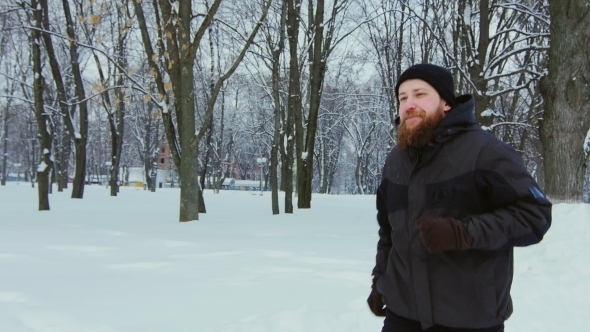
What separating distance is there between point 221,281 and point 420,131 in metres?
3.39

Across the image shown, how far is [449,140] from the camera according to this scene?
198 cm

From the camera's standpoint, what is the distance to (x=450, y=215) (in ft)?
6.21

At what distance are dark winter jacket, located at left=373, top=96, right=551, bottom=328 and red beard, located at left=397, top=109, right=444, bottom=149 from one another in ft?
0.11

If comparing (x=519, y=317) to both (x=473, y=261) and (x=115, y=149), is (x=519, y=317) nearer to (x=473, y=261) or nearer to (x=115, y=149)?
(x=473, y=261)

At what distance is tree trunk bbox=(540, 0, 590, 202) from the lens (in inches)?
313

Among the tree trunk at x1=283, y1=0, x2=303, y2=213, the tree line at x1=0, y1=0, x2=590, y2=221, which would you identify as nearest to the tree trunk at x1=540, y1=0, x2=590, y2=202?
the tree line at x1=0, y1=0, x2=590, y2=221

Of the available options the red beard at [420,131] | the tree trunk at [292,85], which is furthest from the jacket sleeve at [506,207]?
the tree trunk at [292,85]

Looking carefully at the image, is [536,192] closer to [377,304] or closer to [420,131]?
[420,131]

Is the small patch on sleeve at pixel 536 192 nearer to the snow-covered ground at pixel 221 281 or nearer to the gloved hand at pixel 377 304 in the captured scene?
the gloved hand at pixel 377 304

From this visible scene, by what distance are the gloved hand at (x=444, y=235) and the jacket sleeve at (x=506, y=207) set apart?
0.12 ft

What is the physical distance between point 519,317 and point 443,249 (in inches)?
117

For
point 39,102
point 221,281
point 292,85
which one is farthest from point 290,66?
point 221,281

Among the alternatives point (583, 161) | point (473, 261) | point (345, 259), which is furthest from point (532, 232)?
point (583, 161)

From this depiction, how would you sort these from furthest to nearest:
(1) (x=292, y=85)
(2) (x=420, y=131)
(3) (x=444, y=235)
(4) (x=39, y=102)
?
(1) (x=292, y=85)
(4) (x=39, y=102)
(2) (x=420, y=131)
(3) (x=444, y=235)
